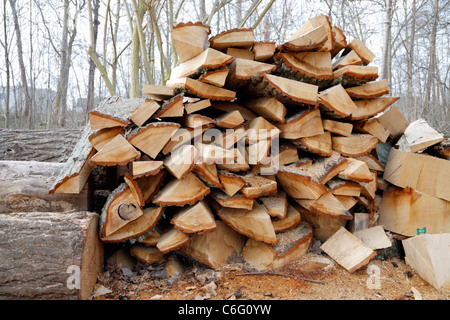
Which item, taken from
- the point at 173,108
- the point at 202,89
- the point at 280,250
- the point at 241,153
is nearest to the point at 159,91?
the point at 173,108

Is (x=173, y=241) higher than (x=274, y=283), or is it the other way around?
(x=173, y=241)

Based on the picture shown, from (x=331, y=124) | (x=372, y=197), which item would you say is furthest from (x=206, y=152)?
(x=372, y=197)

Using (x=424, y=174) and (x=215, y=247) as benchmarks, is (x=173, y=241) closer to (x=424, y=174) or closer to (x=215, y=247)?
(x=215, y=247)

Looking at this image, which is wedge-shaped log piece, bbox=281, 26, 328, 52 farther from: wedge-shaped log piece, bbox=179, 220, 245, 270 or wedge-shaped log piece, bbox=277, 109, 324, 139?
wedge-shaped log piece, bbox=179, 220, 245, 270

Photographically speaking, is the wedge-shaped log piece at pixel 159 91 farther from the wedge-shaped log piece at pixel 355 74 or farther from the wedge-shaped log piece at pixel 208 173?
the wedge-shaped log piece at pixel 355 74

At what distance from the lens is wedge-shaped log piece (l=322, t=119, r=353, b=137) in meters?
2.10

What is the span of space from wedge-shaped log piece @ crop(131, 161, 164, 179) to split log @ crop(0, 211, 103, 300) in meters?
0.36

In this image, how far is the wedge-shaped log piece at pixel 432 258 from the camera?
1.70 meters

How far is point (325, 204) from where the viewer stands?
1951 mm

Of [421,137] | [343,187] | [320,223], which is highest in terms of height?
[421,137]

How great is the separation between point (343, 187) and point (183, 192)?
3.50ft

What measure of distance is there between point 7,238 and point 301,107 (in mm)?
1873

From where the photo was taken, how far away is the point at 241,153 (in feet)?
6.21

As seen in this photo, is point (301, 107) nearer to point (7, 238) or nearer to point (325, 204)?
point (325, 204)
